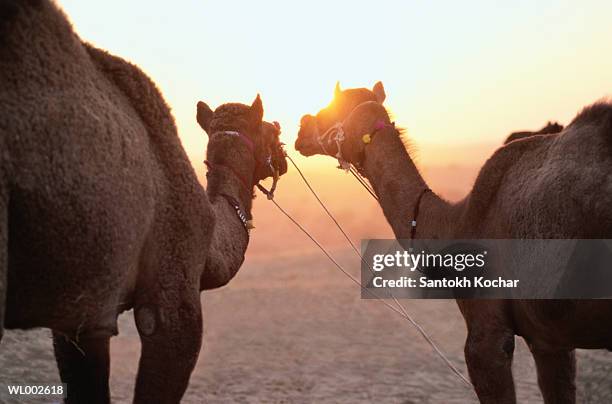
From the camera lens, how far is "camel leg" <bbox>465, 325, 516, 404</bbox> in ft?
18.7

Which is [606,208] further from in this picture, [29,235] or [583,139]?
[29,235]

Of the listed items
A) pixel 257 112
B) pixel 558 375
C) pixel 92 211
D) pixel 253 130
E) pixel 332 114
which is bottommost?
pixel 558 375

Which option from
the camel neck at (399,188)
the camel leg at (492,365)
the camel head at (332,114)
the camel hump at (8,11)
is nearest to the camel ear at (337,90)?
A: the camel head at (332,114)

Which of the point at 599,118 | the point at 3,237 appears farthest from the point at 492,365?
the point at 3,237

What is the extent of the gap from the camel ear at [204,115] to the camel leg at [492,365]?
3.04 m

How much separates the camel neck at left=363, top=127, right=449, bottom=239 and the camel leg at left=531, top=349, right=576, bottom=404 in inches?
55.4

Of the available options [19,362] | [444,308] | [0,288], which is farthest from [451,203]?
[444,308]

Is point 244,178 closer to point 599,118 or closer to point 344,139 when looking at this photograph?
point 344,139

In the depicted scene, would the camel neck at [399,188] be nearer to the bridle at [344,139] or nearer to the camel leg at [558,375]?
the bridle at [344,139]

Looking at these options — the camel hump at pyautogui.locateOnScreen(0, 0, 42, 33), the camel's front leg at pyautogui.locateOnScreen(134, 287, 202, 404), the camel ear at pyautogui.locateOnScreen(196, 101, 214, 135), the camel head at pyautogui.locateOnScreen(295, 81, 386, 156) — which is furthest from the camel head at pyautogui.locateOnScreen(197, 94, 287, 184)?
the camel hump at pyautogui.locateOnScreen(0, 0, 42, 33)

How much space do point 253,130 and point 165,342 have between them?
100 inches

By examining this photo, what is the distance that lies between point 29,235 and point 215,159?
2.88m

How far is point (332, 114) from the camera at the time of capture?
25.5ft

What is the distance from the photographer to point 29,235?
12.0ft
